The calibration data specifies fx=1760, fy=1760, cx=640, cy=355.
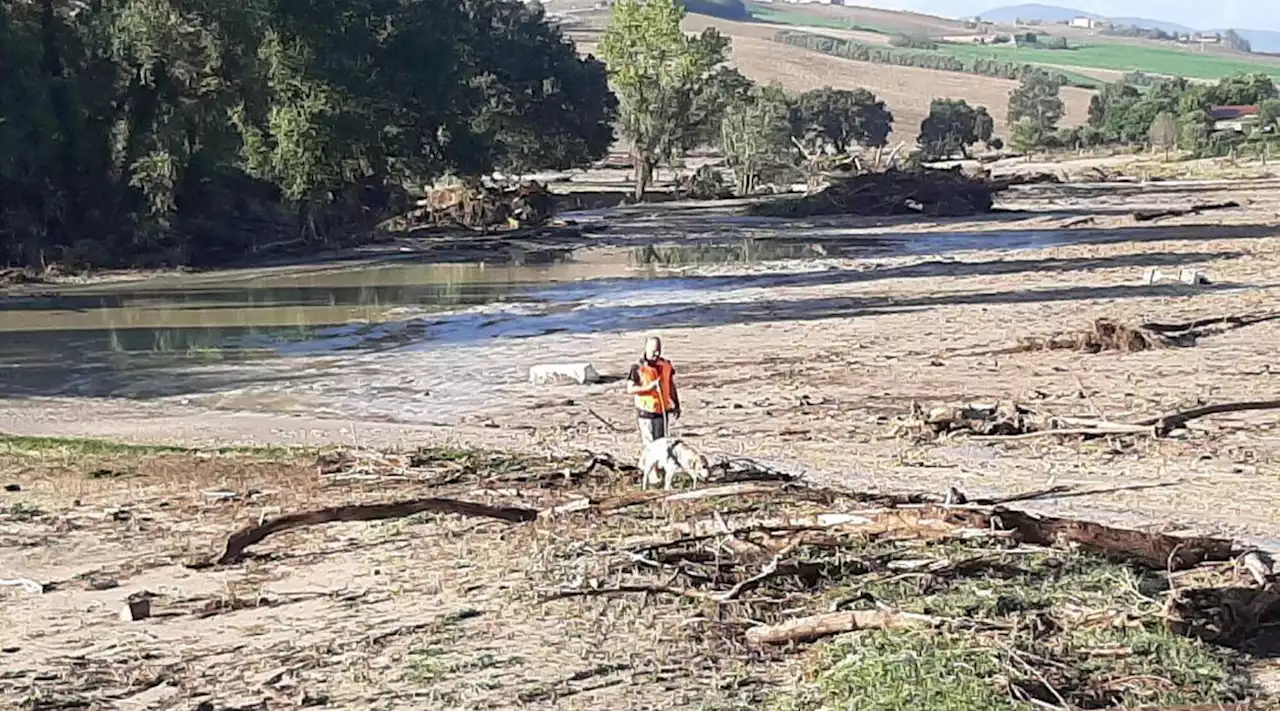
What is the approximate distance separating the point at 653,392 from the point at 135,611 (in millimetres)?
5571

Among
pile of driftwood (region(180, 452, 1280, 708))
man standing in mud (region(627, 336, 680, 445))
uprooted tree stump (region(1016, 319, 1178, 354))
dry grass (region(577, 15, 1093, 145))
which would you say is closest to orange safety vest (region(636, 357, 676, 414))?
man standing in mud (region(627, 336, 680, 445))

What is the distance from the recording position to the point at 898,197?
6619cm

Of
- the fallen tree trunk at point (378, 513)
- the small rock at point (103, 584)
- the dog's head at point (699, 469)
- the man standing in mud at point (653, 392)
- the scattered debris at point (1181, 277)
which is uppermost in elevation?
the man standing in mud at point (653, 392)

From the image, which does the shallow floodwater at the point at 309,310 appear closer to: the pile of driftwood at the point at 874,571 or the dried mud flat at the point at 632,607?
the dried mud flat at the point at 632,607

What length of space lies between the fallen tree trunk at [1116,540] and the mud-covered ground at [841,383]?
135 centimetres

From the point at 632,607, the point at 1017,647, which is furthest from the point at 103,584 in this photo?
the point at 1017,647

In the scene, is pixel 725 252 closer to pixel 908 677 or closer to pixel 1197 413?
pixel 1197 413

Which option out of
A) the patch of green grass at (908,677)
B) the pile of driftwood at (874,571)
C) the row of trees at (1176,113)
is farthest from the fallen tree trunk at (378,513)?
the row of trees at (1176,113)

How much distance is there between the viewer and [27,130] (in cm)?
4269

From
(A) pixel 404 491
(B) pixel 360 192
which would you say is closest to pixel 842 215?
(B) pixel 360 192

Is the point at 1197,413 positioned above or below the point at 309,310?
above

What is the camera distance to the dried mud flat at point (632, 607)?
897 cm

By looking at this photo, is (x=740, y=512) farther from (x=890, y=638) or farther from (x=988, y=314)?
(x=988, y=314)

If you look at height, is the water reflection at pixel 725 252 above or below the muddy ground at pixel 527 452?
below
